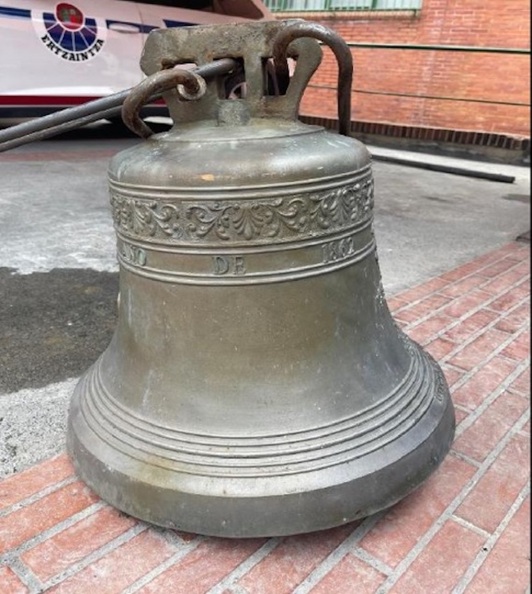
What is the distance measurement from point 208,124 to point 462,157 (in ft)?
23.6

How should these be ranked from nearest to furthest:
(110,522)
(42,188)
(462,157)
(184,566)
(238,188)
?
(238,188), (184,566), (110,522), (42,188), (462,157)

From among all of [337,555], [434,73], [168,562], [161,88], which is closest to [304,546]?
[337,555]

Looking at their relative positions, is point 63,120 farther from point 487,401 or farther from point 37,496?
point 487,401

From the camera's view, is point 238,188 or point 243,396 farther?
point 243,396

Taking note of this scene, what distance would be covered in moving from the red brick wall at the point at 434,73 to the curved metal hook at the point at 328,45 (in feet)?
18.4

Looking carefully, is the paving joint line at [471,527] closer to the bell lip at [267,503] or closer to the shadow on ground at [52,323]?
the bell lip at [267,503]

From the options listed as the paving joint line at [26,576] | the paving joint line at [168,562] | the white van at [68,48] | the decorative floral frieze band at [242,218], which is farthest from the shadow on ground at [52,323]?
the white van at [68,48]

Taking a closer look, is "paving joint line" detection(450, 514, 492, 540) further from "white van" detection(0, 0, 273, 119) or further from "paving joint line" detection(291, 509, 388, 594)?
"white van" detection(0, 0, 273, 119)

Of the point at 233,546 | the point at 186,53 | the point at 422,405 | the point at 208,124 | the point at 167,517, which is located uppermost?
the point at 186,53

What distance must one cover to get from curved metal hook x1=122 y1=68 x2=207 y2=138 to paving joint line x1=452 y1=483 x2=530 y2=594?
131 cm

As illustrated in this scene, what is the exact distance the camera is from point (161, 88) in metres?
1.26

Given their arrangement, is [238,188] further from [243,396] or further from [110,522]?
[110,522]

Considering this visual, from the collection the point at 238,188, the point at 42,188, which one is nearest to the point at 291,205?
the point at 238,188

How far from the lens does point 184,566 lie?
1.35m
